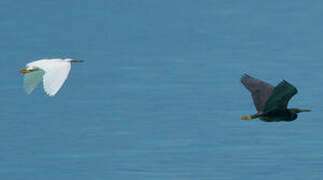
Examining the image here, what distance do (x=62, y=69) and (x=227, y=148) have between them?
3.84 metres

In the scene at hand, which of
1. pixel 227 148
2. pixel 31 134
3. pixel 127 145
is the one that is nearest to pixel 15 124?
pixel 31 134

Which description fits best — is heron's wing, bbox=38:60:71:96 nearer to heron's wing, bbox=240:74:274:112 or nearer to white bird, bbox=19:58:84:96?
white bird, bbox=19:58:84:96

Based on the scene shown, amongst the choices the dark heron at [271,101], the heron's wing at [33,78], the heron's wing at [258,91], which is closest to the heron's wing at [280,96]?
the dark heron at [271,101]

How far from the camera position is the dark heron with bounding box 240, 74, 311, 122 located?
12.7 meters

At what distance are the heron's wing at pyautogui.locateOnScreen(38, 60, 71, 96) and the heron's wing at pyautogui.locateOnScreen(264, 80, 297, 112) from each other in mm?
2106

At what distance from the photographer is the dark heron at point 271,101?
41.5 feet

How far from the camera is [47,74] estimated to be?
13.2 metres

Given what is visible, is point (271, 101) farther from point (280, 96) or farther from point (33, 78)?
point (33, 78)

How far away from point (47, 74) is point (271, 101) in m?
2.32

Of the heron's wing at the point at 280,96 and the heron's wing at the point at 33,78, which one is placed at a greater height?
the heron's wing at the point at 33,78

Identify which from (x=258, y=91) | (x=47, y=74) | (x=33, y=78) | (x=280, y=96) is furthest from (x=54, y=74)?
(x=280, y=96)

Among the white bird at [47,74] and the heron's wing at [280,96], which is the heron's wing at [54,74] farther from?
the heron's wing at [280,96]

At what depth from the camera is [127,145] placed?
54.8ft

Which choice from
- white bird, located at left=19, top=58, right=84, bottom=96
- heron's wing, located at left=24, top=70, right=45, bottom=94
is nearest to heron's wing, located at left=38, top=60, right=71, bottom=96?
white bird, located at left=19, top=58, right=84, bottom=96
